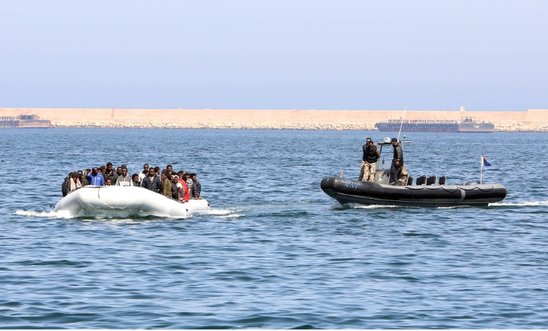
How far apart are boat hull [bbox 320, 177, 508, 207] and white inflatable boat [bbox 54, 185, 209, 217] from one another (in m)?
5.39

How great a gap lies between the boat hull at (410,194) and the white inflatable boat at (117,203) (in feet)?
17.7

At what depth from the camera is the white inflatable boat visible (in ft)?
77.8

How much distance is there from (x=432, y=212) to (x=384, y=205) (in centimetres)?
150

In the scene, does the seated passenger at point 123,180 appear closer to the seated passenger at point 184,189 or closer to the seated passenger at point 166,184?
the seated passenger at point 166,184

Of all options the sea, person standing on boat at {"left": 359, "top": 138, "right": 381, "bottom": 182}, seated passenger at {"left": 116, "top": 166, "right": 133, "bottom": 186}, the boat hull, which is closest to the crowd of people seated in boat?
seated passenger at {"left": 116, "top": 166, "right": 133, "bottom": 186}

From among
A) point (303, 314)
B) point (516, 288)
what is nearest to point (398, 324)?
point (303, 314)

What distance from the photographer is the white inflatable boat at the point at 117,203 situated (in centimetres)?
2372

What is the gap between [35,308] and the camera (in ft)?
45.4

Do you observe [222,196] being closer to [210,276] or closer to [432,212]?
[432,212]

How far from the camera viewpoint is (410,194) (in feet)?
94.2

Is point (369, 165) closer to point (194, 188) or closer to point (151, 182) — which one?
point (194, 188)

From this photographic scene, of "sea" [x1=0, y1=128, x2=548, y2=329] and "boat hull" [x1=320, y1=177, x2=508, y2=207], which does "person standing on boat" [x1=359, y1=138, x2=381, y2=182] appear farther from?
"sea" [x1=0, y1=128, x2=548, y2=329]

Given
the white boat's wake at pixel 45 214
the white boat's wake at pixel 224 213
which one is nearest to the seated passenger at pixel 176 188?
the white boat's wake at pixel 224 213

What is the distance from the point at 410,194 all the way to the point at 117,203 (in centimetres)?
964
